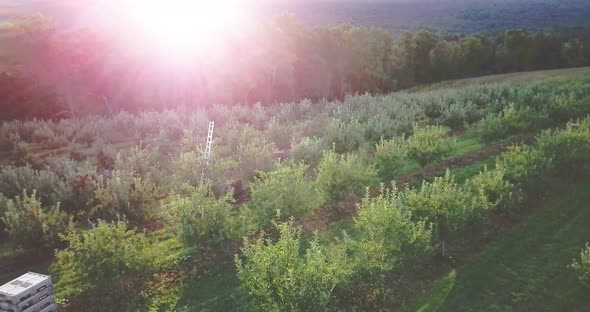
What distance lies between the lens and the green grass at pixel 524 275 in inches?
550

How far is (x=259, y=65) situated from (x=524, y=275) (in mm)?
56961

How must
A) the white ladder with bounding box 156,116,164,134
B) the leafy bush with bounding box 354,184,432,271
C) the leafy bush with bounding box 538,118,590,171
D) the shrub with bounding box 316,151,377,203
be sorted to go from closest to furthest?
1. the leafy bush with bounding box 354,184,432,271
2. the shrub with bounding box 316,151,377,203
3. the leafy bush with bounding box 538,118,590,171
4. the white ladder with bounding box 156,116,164,134

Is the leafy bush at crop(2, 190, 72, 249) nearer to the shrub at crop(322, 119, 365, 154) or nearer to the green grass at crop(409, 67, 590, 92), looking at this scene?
the shrub at crop(322, 119, 365, 154)

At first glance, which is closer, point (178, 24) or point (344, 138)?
point (344, 138)

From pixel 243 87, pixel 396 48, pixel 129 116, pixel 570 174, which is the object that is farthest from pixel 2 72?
pixel 396 48

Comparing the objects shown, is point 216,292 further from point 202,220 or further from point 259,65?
point 259,65

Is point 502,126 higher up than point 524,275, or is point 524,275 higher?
point 502,126

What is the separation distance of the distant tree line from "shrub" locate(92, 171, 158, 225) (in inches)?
1287

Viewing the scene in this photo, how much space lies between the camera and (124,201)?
19.6 metres

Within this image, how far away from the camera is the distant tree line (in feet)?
169

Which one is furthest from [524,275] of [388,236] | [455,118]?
[455,118]

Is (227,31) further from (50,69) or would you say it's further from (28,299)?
(28,299)

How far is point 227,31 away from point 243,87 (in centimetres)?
919

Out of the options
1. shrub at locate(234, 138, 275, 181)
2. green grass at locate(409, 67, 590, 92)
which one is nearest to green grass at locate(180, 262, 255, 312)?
shrub at locate(234, 138, 275, 181)
